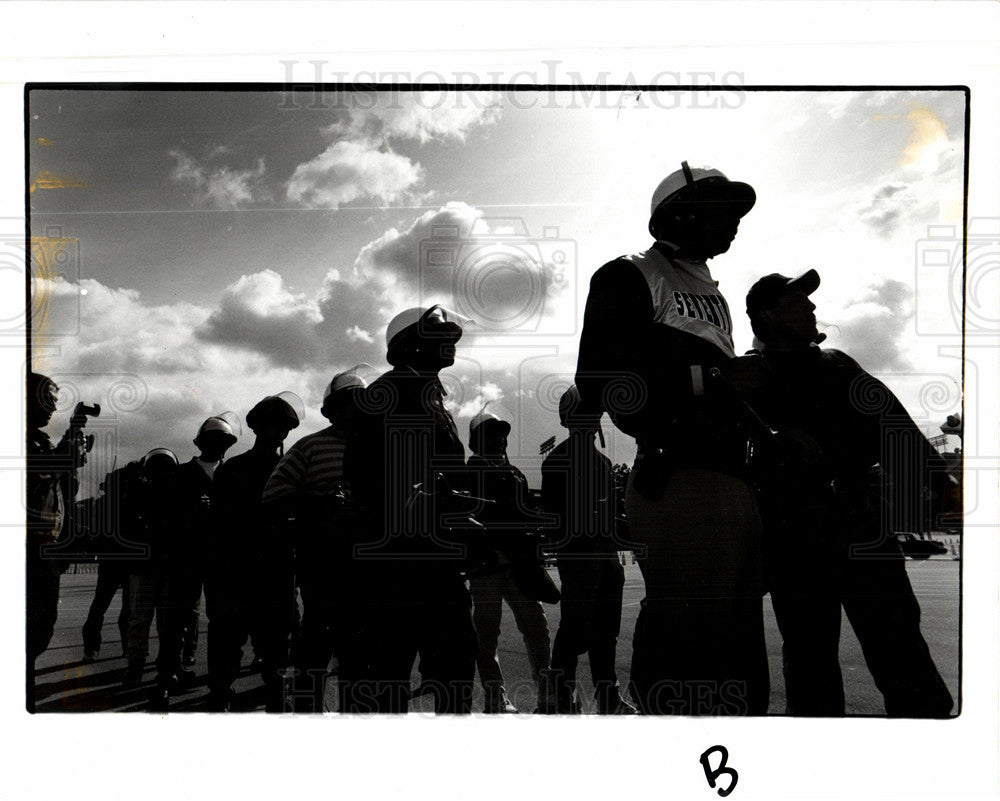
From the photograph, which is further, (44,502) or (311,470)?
(311,470)

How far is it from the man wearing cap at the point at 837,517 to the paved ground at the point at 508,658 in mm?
31

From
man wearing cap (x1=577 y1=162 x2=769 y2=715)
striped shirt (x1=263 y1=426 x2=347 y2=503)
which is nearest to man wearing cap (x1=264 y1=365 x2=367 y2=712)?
striped shirt (x1=263 y1=426 x2=347 y2=503)

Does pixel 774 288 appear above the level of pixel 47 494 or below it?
above

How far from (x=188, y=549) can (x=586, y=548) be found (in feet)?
3.53

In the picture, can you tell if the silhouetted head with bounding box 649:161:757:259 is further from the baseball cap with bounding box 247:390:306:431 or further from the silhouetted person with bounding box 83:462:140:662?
the silhouetted person with bounding box 83:462:140:662

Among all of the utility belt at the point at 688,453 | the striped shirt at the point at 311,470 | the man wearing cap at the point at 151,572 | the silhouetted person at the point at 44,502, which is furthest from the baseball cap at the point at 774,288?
the silhouetted person at the point at 44,502

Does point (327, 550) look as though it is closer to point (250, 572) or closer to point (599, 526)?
point (250, 572)

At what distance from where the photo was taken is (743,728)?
237 centimetres

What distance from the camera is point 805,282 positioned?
7.81 ft

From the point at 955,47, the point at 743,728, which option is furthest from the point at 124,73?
the point at 743,728

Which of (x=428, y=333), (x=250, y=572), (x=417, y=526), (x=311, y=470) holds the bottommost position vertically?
(x=250, y=572)

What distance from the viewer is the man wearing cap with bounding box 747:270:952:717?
240 cm

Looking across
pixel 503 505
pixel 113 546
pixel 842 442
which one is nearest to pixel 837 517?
pixel 842 442

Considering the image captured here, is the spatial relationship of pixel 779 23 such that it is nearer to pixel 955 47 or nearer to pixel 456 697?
pixel 955 47
